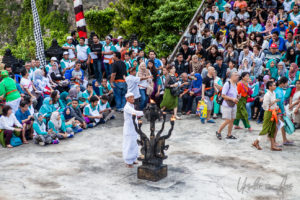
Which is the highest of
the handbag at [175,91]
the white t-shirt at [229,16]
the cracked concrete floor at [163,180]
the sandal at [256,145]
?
the white t-shirt at [229,16]

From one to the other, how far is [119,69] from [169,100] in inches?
80.4

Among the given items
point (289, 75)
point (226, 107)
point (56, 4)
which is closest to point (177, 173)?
point (226, 107)

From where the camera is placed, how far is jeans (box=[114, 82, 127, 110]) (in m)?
12.7

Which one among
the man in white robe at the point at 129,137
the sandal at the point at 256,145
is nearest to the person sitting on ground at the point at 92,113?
the man in white robe at the point at 129,137

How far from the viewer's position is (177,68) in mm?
13531

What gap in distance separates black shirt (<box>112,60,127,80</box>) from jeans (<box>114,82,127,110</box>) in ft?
0.78

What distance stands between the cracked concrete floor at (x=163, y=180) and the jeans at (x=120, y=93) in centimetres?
251

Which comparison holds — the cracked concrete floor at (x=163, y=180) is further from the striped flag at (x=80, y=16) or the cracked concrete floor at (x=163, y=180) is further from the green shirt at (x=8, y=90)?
the striped flag at (x=80, y=16)

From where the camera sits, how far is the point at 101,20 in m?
22.3

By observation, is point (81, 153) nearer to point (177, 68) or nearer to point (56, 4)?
point (177, 68)

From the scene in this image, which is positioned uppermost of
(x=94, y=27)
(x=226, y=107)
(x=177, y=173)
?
(x=94, y=27)

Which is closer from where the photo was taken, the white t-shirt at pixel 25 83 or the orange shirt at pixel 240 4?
the white t-shirt at pixel 25 83

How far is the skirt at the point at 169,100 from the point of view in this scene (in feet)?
39.1

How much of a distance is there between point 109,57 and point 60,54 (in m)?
2.01
